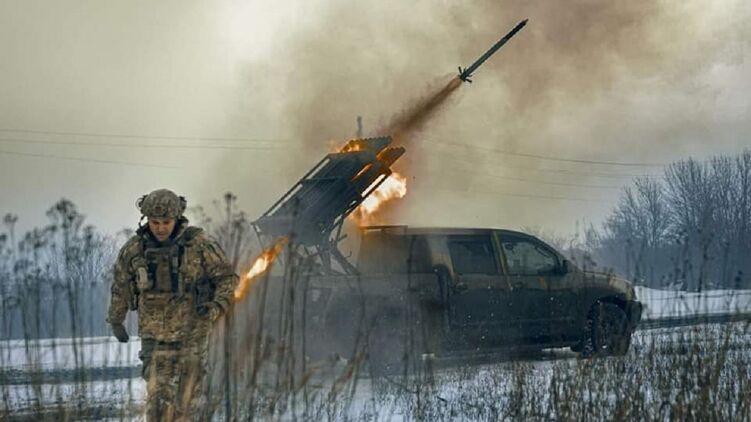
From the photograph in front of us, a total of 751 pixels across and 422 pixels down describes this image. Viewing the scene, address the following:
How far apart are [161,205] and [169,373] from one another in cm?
111

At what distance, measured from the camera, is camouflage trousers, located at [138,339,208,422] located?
4.94 m

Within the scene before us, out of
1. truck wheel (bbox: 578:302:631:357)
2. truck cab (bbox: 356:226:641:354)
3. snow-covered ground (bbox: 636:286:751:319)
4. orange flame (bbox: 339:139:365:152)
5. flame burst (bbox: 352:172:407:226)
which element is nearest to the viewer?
snow-covered ground (bbox: 636:286:751:319)

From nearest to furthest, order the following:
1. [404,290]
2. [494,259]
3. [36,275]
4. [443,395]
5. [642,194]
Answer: [36,275] < [443,395] < [404,290] < [494,259] < [642,194]

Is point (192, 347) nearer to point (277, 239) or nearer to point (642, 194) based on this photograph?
point (277, 239)

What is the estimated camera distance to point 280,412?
14.6ft

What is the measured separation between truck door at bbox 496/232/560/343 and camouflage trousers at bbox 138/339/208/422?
16.2ft

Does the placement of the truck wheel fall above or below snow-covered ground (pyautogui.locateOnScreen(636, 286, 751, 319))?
below

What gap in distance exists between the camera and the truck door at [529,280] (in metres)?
9.41

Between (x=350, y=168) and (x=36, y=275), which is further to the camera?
(x=350, y=168)

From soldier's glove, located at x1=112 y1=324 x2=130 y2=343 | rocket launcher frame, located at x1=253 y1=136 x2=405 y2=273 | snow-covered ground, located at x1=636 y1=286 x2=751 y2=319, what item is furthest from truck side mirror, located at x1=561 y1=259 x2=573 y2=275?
soldier's glove, located at x1=112 y1=324 x2=130 y2=343

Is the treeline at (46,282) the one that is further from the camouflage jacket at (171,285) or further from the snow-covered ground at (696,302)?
the snow-covered ground at (696,302)

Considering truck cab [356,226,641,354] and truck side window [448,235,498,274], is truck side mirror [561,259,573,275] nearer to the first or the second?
truck cab [356,226,641,354]

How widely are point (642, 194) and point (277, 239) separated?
40552 mm

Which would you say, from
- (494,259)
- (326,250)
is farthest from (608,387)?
(326,250)
